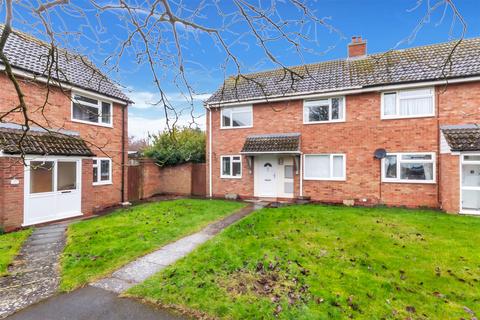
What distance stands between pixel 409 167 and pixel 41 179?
14492 mm

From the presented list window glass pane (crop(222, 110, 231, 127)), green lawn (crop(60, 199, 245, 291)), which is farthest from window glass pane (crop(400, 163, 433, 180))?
window glass pane (crop(222, 110, 231, 127))

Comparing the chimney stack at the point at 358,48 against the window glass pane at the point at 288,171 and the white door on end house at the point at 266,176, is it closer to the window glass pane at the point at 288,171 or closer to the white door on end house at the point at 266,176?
the window glass pane at the point at 288,171

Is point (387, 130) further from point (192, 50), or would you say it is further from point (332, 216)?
point (192, 50)

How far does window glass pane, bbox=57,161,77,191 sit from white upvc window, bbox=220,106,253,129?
7.67 metres

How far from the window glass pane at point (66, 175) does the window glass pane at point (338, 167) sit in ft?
37.6

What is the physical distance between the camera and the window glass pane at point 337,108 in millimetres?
12231

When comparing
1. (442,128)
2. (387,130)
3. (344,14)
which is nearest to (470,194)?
(442,128)

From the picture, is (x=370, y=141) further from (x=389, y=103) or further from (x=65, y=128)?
(x=65, y=128)

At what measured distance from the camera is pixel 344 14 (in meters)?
3.97

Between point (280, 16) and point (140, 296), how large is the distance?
448 cm

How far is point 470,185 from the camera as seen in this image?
9562 mm

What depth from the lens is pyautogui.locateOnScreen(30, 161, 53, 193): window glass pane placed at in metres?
8.73

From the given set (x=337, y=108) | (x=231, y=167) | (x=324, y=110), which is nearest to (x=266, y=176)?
(x=231, y=167)

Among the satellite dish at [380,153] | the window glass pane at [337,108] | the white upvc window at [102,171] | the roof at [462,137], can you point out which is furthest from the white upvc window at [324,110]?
the white upvc window at [102,171]
